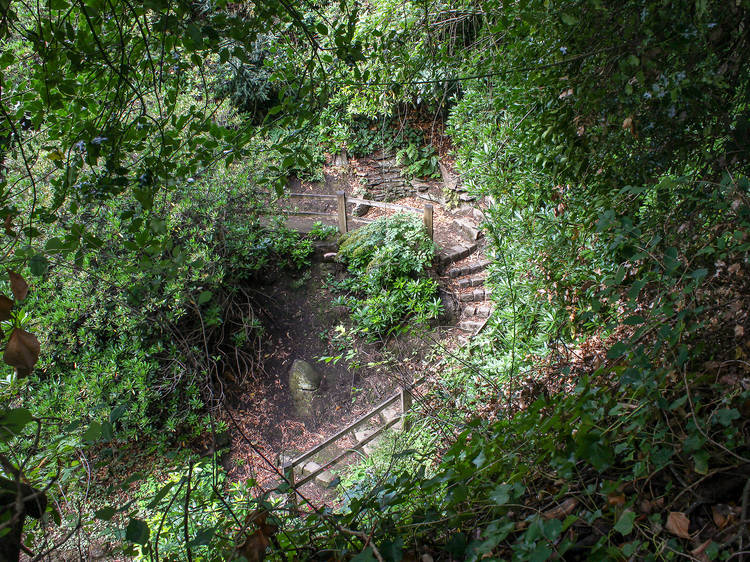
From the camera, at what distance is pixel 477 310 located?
7.02 m

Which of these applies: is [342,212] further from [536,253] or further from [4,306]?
[4,306]

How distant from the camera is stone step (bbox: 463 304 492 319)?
6.89 m

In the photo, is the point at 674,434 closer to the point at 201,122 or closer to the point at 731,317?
the point at 731,317

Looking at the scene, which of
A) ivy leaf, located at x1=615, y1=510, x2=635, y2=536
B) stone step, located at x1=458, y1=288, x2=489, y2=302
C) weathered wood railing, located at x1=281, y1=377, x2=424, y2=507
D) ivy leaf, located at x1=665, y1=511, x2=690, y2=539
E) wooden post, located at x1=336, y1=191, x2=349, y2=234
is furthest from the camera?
wooden post, located at x1=336, y1=191, x2=349, y2=234

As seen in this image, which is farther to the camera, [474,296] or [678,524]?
[474,296]

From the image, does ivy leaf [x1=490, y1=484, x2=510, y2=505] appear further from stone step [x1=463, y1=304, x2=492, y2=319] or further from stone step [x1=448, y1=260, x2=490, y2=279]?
stone step [x1=448, y1=260, x2=490, y2=279]

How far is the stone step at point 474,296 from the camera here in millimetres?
7230

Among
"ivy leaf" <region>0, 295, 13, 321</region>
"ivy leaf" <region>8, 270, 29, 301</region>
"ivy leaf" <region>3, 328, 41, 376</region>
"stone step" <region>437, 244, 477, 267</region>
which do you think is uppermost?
"ivy leaf" <region>8, 270, 29, 301</region>

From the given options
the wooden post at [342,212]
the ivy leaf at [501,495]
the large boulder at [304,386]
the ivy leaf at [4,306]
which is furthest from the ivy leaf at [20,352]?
the wooden post at [342,212]

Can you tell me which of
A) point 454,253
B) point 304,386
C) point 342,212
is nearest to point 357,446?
point 304,386

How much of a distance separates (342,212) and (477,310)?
3.14 metres

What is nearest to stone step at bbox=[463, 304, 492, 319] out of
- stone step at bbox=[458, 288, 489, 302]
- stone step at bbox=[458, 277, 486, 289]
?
stone step at bbox=[458, 288, 489, 302]

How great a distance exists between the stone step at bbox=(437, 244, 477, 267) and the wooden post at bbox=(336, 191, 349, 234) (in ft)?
6.22

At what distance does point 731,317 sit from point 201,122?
2.36 m
